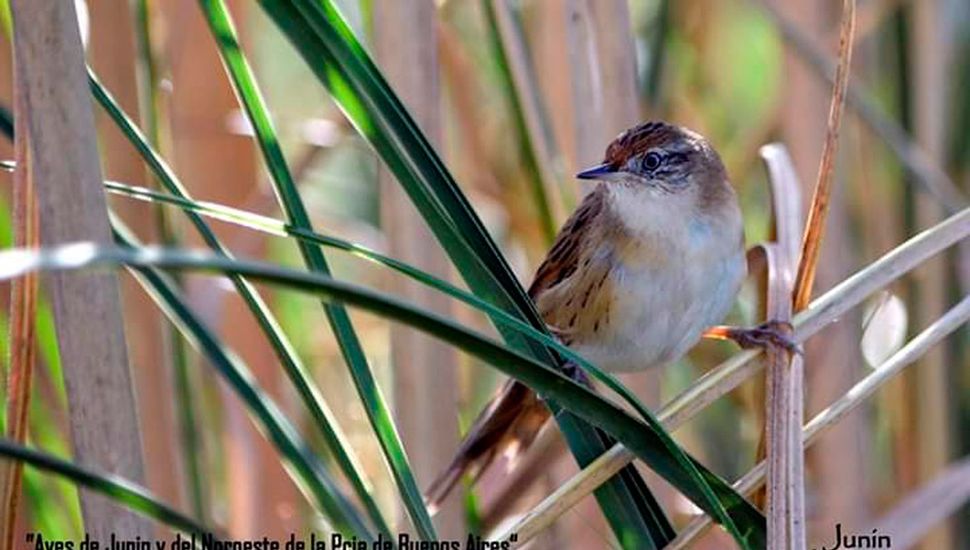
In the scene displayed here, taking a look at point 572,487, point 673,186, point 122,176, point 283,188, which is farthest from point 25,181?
point 673,186

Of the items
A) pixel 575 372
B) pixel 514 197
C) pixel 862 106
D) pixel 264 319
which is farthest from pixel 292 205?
pixel 514 197

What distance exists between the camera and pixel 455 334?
3.58ft

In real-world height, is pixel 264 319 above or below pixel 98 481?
above

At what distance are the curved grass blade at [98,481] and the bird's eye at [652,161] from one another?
49.1 inches

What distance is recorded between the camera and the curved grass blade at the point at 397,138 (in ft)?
4.36

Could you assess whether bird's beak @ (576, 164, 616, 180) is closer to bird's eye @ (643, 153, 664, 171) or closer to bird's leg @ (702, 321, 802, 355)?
bird's eye @ (643, 153, 664, 171)

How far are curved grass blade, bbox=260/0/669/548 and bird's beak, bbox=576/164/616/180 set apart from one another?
696mm

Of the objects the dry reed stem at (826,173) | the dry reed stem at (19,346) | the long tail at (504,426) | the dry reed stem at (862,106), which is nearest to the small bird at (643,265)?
the long tail at (504,426)

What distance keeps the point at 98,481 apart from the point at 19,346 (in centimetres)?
40

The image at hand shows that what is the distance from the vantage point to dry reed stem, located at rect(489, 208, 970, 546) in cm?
152

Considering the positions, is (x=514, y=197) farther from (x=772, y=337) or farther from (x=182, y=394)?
(x=772, y=337)

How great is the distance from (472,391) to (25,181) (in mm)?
1865

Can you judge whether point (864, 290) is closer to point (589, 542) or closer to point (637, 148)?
point (637, 148)

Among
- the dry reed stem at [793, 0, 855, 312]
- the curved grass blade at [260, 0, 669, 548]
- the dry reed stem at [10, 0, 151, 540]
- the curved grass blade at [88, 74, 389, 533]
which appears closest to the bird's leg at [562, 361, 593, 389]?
the dry reed stem at [793, 0, 855, 312]
